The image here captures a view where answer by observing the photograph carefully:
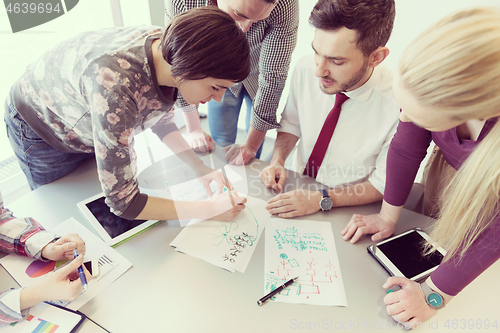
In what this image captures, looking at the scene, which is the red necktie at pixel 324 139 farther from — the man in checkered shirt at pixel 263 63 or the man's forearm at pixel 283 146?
the man in checkered shirt at pixel 263 63

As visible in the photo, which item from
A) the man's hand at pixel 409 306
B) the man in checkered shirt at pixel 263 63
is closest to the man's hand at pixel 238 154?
the man in checkered shirt at pixel 263 63

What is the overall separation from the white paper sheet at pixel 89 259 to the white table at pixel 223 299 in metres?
0.02

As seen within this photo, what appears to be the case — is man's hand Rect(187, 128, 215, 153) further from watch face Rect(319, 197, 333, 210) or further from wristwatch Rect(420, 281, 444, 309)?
wristwatch Rect(420, 281, 444, 309)

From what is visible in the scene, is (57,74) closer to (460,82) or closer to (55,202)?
(55,202)

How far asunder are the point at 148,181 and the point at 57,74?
0.38 meters

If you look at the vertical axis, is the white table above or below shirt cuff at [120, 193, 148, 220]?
below

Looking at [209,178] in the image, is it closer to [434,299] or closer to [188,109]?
[188,109]

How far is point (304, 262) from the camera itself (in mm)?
759

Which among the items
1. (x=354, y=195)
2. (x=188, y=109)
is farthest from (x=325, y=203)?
(x=188, y=109)

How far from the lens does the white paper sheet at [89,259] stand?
0.66 metres

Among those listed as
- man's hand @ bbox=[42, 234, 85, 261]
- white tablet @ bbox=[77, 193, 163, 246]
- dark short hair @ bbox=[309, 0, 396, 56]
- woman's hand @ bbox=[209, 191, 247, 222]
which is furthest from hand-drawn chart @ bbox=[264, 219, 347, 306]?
dark short hair @ bbox=[309, 0, 396, 56]

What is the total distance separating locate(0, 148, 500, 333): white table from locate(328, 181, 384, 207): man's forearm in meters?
0.15

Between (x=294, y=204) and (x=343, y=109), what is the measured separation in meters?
0.42

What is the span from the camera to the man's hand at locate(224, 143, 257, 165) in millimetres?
1108
